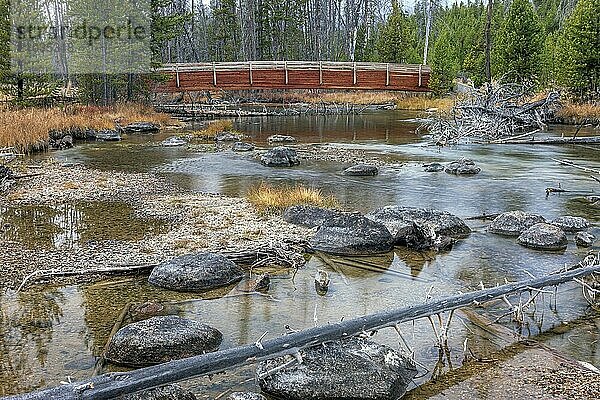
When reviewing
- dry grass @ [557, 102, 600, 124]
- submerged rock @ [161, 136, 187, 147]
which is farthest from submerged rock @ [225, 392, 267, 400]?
dry grass @ [557, 102, 600, 124]

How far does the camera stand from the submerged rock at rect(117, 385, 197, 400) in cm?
419

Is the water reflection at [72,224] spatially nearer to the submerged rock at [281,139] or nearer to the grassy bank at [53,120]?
the grassy bank at [53,120]

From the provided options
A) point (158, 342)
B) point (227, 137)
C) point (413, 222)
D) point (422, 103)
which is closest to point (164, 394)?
point (158, 342)

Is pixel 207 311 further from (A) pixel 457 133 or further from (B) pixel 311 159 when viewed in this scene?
(A) pixel 457 133

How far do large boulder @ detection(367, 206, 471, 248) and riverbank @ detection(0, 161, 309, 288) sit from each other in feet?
4.16

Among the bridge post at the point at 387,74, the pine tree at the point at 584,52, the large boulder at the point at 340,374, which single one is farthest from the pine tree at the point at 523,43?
the large boulder at the point at 340,374

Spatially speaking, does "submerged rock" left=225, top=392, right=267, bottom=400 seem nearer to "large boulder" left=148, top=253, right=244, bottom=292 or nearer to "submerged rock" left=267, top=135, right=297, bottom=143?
"large boulder" left=148, top=253, right=244, bottom=292

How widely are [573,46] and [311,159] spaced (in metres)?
19.1

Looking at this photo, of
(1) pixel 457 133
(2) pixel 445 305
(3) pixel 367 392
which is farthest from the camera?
(1) pixel 457 133

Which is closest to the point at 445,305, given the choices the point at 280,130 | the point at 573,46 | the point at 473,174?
the point at 473,174

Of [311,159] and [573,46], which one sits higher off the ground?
[573,46]

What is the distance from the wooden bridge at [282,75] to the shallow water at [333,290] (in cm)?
2192

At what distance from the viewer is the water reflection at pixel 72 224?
29.5 ft

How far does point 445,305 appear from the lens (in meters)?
5.58
